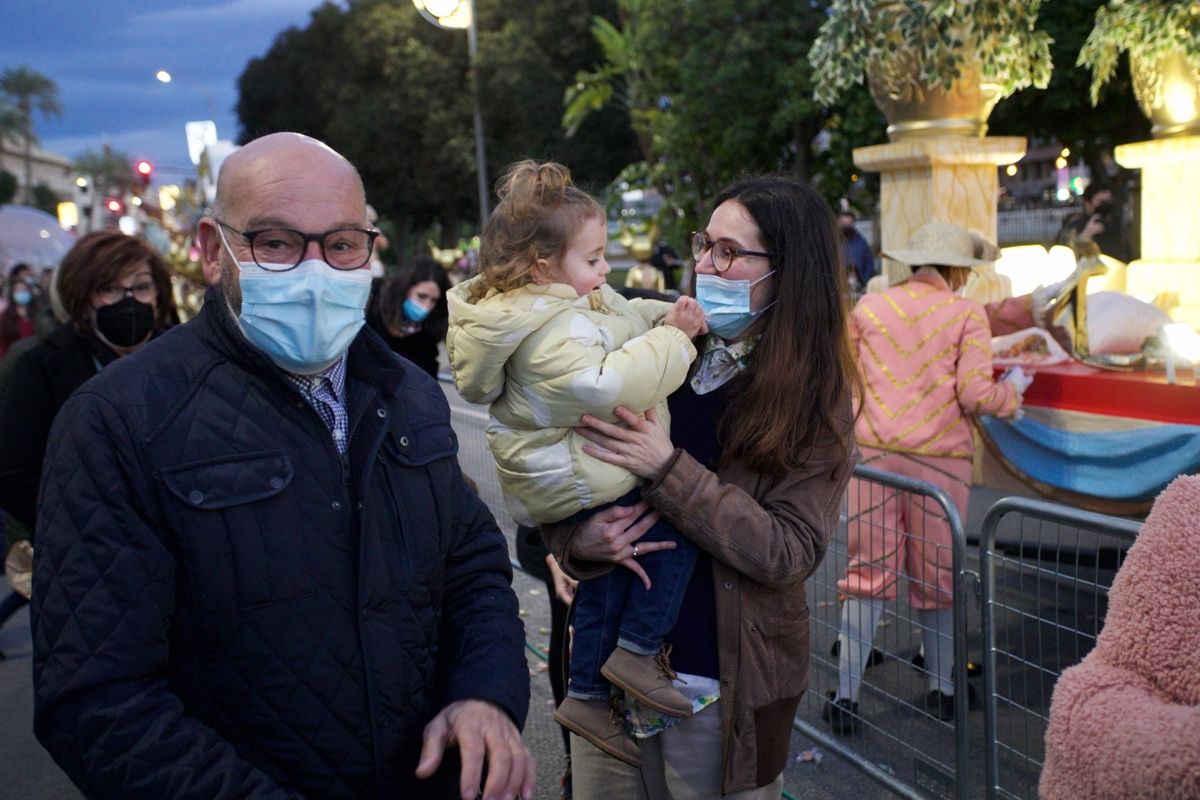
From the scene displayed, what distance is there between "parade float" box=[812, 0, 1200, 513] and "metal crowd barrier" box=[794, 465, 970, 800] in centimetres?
149

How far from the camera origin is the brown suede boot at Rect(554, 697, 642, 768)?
2443 millimetres

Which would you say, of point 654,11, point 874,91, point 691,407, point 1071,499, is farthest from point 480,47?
point 691,407

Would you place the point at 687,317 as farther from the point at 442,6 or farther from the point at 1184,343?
the point at 442,6

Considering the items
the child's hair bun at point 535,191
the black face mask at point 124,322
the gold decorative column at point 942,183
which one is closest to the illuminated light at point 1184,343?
the gold decorative column at point 942,183

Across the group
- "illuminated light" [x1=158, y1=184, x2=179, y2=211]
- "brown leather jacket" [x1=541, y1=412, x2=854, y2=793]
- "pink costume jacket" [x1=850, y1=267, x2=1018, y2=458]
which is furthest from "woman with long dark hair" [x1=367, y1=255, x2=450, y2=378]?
"illuminated light" [x1=158, y1=184, x2=179, y2=211]

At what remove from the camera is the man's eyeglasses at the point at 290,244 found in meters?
1.94

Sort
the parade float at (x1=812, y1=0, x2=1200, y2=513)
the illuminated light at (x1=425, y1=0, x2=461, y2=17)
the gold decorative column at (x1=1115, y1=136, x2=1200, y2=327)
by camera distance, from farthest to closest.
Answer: the illuminated light at (x1=425, y1=0, x2=461, y2=17) → the gold decorative column at (x1=1115, y1=136, x2=1200, y2=327) → the parade float at (x1=812, y1=0, x2=1200, y2=513)

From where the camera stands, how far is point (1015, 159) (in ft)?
25.8

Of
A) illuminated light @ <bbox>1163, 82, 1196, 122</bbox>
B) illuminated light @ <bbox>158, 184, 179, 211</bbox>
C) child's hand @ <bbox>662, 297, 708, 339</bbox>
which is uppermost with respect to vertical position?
illuminated light @ <bbox>158, 184, 179, 211</bbox>

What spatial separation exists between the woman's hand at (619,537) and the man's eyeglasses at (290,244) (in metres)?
0.80

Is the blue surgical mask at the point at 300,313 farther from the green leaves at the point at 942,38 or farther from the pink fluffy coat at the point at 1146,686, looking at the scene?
the green leaves at the point at 942,38

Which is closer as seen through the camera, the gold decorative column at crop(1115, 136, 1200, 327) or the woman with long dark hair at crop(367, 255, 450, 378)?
the woman with long dark hair at crop(367, 255, 450, 378)

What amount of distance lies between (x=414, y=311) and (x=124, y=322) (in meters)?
1.47

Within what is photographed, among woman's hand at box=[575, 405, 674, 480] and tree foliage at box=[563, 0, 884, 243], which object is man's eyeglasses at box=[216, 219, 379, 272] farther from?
tree foliage at box=[563, 0, 884, 243]
